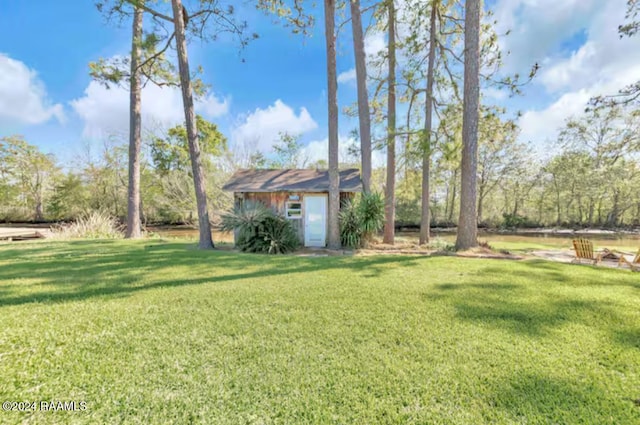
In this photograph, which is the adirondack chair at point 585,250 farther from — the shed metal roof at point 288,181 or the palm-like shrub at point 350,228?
the shed metal roof at point 288,181

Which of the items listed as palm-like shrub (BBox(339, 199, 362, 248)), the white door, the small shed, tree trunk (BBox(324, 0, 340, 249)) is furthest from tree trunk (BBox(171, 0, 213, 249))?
palm-like shrub (BBox(339, 199, 362, 248))

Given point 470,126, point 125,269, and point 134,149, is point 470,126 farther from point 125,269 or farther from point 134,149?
point 134,149

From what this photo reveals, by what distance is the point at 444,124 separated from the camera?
9531 millimetres

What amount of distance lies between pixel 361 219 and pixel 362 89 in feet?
15.7

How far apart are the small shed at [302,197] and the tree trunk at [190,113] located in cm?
98

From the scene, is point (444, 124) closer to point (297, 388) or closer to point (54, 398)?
point (297, 388)


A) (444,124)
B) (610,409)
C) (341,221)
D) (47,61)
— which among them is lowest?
(610,409)

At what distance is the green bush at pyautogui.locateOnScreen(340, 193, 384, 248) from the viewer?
27.3 feet

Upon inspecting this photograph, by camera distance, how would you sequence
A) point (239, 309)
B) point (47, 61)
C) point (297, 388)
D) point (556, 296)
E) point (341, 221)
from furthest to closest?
point (47, 61) < point (341, 221) < point (556, 296) < point (239, 309) < point (297, 388)

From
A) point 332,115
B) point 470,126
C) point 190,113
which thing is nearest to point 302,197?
point 332,115

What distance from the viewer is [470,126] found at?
7.38m

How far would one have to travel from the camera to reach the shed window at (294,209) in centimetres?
927

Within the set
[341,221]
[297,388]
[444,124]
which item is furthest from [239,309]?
[444,124]

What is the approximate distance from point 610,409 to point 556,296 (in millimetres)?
2565
